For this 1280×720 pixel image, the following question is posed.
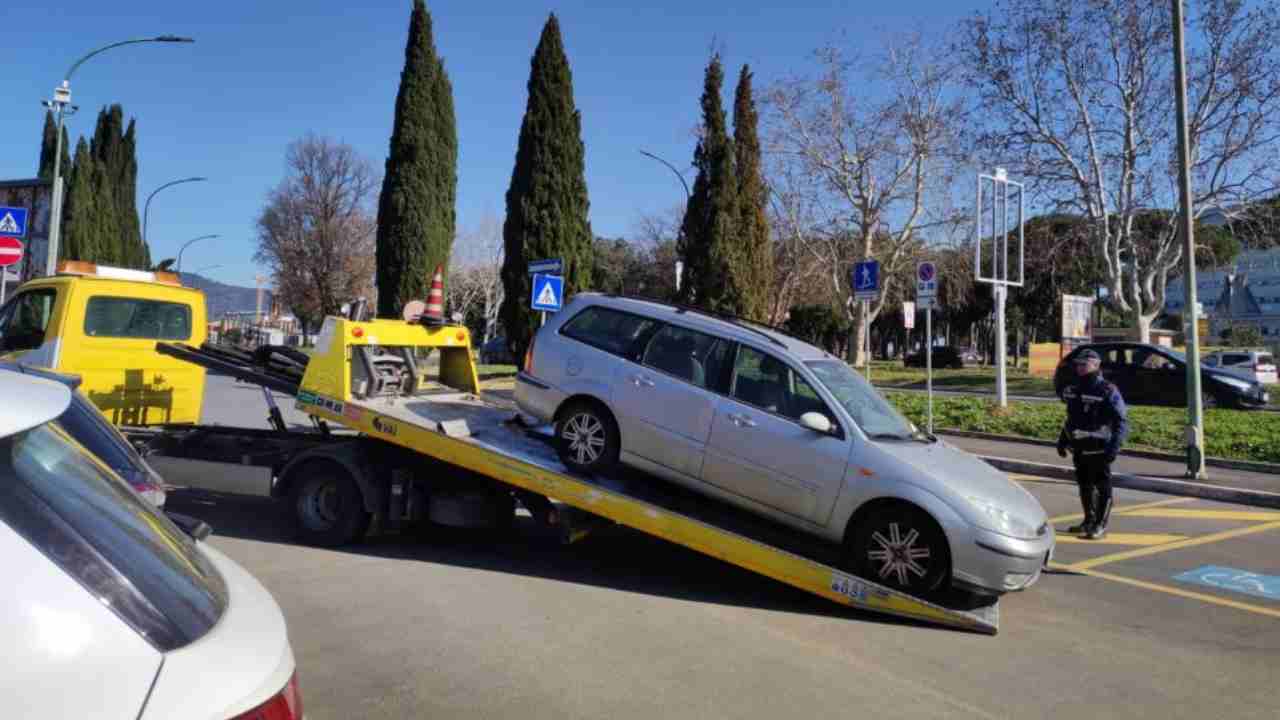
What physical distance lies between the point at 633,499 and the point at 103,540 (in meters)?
4.89

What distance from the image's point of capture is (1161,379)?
22578mm

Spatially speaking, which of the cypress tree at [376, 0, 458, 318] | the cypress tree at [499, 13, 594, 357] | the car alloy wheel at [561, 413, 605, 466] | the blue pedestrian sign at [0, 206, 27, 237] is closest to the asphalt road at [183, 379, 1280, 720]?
the car alloy wheel at [561, 413, 605, 466]

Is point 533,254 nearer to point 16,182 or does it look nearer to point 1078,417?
point 16,182

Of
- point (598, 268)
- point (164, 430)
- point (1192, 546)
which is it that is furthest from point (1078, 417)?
point (598, 268)

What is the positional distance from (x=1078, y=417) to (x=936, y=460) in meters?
3.20

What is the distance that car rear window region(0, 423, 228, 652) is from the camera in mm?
1758

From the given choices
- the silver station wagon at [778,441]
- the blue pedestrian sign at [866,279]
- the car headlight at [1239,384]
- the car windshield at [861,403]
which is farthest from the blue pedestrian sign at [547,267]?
the car headlight at [1239,384]

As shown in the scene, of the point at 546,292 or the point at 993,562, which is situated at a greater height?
the point at 546,292

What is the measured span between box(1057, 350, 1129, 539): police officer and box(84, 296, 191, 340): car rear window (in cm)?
941

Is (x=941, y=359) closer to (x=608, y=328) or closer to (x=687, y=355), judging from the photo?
(x=608, y=328)

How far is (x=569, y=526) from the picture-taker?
7.02 meters

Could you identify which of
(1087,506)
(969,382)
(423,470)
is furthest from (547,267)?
(969,382)

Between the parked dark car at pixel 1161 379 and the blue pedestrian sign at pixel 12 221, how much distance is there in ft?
72.0

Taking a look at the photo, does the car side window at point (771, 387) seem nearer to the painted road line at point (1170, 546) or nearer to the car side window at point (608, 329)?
the car side window at point (608, 329)
